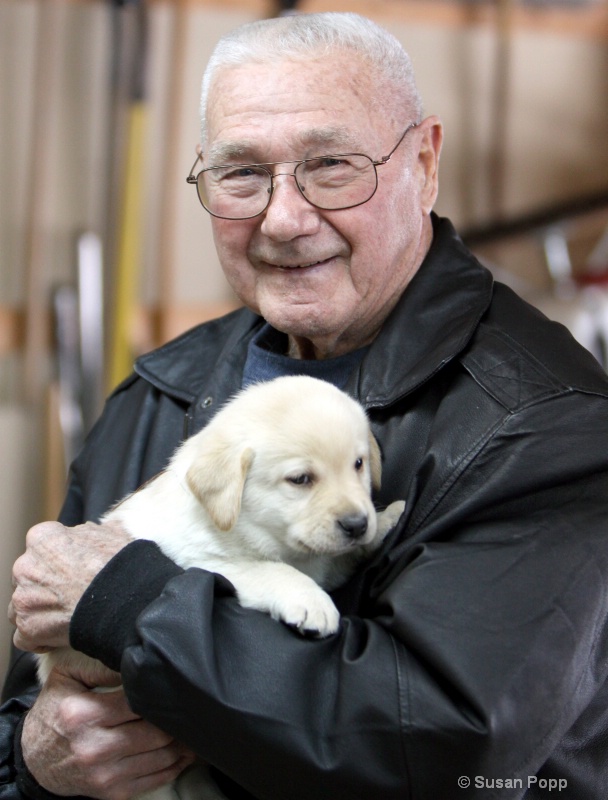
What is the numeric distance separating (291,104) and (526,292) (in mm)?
2221

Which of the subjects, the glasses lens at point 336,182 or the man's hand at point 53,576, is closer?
the man's hand at point 53,576

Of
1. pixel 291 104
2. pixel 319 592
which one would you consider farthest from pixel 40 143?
pixel 319 592

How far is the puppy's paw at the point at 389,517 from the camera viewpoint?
137 cm

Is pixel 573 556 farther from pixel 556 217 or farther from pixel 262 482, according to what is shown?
pixel 556 217

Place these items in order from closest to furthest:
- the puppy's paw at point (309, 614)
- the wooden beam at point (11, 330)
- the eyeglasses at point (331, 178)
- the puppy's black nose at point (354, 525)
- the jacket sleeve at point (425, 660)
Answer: the jacket sleeve at point (425, 660) < the puppy's paw at point (309, 614) < the puppy's black nose at point (354, 525) < the eyeglasses at point (331, 178) < the wooden beam at point (11, 330)

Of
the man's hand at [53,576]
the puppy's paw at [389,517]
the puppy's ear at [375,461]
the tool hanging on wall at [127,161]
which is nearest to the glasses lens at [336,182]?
the puppy's ear at [375,461]

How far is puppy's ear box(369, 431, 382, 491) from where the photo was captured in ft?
4.70

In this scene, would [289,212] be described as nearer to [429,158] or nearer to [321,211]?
[321,211]

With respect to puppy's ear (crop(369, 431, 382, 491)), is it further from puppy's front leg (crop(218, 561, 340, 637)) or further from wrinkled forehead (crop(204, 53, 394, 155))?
wrinkled forehead (crop(204, 53, 394, 155))

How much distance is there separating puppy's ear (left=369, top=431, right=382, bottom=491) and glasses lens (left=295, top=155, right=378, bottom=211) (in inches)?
15.2

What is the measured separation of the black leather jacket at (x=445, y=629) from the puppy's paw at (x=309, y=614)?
0.6 inches

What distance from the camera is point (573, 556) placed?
1153 millimetres

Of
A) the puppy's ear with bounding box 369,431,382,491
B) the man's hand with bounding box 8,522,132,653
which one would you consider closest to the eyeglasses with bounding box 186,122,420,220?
the puppy's ear with bounding box 369,431,382,491

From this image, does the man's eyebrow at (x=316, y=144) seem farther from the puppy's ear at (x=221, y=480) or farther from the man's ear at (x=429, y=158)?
the puppy's ear at (x=221, y=480)
